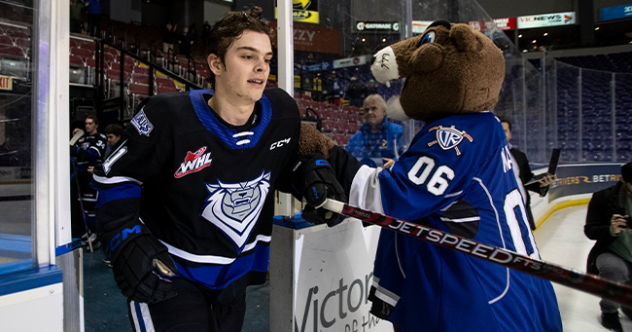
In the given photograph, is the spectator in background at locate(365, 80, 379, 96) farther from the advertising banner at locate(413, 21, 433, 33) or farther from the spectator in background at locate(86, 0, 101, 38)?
the spectator in background at locate(86, 0, 101, 38)

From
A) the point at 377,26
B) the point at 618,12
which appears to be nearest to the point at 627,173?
the point at 377,26

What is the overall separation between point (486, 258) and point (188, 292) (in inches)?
29.1

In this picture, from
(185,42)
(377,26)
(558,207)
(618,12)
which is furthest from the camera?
(618,12)

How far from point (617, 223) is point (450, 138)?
6.56ft

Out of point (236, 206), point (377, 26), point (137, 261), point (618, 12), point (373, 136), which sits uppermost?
point (618, 12)

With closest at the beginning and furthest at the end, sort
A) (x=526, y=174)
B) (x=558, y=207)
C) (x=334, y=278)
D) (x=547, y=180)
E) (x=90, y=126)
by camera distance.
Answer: (x=334, y=278)
(x=547, y=180)
(x=526, y=174)
(x=90, y=126)
(x=558, y=207)

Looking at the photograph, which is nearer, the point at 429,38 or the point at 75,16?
the point at 429,38

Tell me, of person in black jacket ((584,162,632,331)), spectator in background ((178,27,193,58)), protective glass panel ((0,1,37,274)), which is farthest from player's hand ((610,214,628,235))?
spectator in background ((178,27,193,58))

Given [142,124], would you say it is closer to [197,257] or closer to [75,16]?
[197,257]

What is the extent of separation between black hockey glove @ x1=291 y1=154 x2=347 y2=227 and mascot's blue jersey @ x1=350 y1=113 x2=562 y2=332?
8 cm

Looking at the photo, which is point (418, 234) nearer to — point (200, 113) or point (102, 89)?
point (200, 113)

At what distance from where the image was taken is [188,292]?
3.37 feet

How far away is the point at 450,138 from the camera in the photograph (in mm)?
1029

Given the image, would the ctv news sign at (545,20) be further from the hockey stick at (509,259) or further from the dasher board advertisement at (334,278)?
the hockey stick at (509,259)
